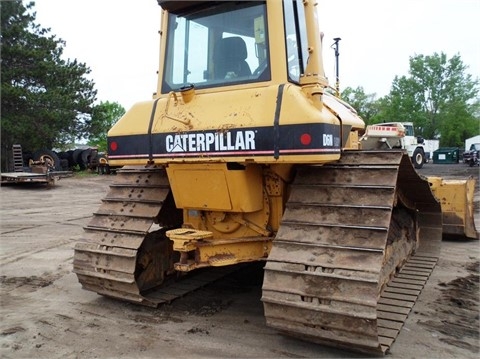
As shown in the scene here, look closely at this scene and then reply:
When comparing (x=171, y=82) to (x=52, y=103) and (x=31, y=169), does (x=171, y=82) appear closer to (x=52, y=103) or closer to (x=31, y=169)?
→ (x=31, y=169)

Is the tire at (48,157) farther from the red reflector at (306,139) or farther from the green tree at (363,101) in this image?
the green tree at (363,101)

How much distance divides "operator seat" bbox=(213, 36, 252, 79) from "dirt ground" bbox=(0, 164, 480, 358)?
205 centimetres

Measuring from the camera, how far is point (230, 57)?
3838mm

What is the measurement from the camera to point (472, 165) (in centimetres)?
2886

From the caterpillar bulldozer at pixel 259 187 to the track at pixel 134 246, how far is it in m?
0.01

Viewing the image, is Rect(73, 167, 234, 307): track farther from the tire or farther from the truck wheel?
the truck wheel

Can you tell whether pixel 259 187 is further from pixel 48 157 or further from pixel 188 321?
pixel 48 157

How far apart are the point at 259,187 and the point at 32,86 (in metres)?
23.7

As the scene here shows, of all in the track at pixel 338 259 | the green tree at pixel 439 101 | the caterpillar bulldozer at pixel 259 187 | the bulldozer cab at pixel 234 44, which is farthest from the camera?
the green tree at pixel 439 101

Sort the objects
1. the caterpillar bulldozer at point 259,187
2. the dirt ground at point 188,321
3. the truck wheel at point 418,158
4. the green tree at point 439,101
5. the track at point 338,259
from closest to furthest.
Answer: the track at point 338,259
the caterpillar bulldozer at point 259,187
the dirt ground at point 188,321
the truck wheel at point 418,158
the green tree at point 439,101

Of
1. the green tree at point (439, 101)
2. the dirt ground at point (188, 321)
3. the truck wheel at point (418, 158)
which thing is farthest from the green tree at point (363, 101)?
the dirt ground at point (188, 321)

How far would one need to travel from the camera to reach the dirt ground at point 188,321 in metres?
3.38

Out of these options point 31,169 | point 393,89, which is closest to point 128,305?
point 31,169

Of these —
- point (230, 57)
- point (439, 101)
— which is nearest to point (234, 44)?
point (230, 57)
